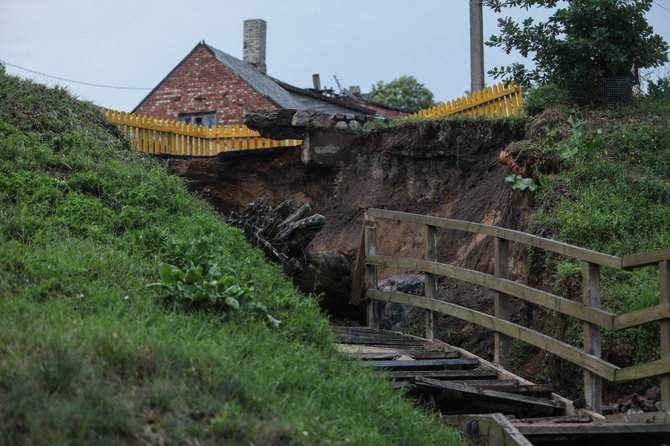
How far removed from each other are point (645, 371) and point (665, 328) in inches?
15.4

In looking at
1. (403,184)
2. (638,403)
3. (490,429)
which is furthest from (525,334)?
(403,184)

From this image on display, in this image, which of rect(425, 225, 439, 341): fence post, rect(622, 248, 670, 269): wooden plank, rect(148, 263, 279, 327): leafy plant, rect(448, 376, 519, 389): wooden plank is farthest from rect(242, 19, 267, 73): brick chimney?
rect(622, 248, 670, 269): wooden plank

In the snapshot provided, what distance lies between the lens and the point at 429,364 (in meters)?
6.78

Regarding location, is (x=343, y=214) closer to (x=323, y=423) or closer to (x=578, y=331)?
(x=578, y=331)

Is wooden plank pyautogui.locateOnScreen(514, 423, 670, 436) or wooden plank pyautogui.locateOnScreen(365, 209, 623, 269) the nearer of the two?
wooden plank pyautogui.locateOnScreen(514, 423, 670, 436)

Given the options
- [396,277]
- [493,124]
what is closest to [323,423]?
[396,277]

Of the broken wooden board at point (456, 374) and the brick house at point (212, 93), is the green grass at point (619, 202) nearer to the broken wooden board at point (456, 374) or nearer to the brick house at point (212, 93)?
the broken wooden board at point (456, 374)

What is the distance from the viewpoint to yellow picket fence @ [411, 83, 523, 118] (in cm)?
1323

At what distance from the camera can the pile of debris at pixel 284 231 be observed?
9773 millimetres

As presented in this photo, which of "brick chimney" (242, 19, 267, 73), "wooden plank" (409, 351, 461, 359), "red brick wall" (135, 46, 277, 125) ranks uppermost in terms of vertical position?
"brick chimney" (242, 19, 267, 73)

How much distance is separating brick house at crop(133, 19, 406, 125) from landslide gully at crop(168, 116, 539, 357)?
37.2 ft

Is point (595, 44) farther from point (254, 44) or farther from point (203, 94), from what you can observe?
point (254, 44)

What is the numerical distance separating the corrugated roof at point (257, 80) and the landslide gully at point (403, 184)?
11399 millimetres

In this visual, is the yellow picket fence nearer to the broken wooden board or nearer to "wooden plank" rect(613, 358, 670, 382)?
the broken wooden board
